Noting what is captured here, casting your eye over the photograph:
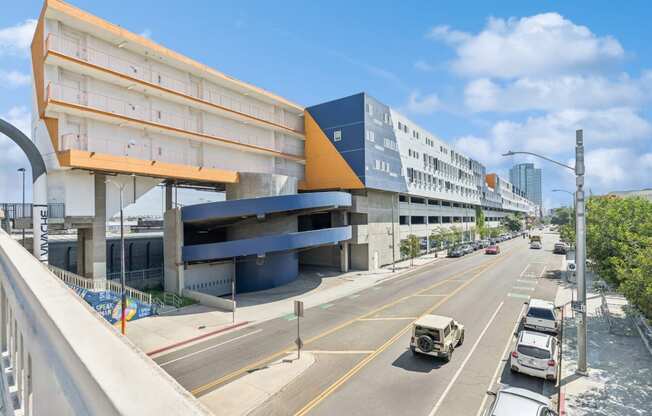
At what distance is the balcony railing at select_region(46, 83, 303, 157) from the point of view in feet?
76.3

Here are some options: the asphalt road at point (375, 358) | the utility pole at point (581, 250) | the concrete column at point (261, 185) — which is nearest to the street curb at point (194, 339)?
the asphalt road at point (375, 358)

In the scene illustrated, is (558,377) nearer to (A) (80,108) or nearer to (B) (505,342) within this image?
(B) (505,342)

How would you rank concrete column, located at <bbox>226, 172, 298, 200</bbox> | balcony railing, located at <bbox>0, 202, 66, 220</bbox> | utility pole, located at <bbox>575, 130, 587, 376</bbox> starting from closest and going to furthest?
utility pole, located at <bbox>575, 130, 587, 376</bbox>, balcony railing, located at <bbox>0, 202, 66, 220</bbox>, concrete column, located at <bbox>226, 172, 298, 200</bbox>

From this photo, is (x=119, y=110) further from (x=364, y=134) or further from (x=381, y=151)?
(x=381, y=151)

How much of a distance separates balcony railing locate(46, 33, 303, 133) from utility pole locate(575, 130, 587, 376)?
29478 millimetres

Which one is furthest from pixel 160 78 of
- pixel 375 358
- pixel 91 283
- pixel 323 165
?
pixel 375 358

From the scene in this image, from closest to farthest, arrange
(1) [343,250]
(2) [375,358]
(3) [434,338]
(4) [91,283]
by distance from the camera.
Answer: (3) [434,338] < (2) [375,358] < (4) [91,283] < (1) [343,250]

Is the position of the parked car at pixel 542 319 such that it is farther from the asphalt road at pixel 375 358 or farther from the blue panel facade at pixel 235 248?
the blue panel facade at pixel 235 248

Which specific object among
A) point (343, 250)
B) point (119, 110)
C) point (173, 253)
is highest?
point (119, 110)

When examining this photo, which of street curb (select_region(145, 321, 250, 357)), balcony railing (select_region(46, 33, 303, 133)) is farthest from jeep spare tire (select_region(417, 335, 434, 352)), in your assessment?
balcony railing (select_region(46, 33, 303, 133))

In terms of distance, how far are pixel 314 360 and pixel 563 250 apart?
56.4 m

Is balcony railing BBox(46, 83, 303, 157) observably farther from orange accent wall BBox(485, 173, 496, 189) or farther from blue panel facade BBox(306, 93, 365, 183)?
orange accent wall BBox(485, 173, 496, 189)

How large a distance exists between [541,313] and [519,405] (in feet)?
33.1

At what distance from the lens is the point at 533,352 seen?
12.9 m
